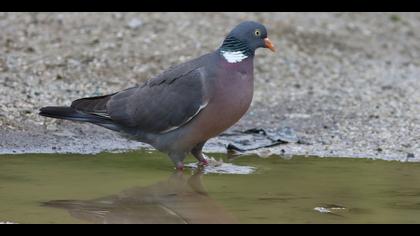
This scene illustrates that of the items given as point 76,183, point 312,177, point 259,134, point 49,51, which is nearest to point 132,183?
point 76,183

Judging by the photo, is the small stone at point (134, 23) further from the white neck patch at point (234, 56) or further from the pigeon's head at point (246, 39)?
the white neck patch at point (234, 56)

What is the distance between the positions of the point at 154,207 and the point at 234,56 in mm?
1604

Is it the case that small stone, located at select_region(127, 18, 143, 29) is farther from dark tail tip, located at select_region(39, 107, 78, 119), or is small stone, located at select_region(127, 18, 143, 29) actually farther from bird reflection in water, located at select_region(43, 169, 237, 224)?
bird reflection in water, located at select_region(43, 169, 237, 224)

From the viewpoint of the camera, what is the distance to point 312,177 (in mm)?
7324

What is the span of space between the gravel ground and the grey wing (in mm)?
600

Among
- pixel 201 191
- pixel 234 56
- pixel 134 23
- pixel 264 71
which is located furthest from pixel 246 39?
pixel 134 23

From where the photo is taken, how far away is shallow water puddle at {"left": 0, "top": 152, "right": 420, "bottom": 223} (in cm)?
612

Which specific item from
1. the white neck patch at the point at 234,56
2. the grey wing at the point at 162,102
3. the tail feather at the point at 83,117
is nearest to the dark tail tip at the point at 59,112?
the tail feather at the point at 83,117

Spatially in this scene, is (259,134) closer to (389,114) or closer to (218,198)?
(389,114)

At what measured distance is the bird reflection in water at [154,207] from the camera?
6.06 meters

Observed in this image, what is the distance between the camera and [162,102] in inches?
301

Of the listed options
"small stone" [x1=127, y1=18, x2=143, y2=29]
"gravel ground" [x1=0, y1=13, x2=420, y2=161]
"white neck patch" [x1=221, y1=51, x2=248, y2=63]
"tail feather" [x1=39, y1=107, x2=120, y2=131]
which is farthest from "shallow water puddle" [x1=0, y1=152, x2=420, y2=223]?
"small stone" [x1=127, y1=18, x2=143, y2=29]

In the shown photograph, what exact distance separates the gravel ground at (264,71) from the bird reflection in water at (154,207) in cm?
147

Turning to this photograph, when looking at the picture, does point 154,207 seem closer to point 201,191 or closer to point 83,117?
point 201,191
